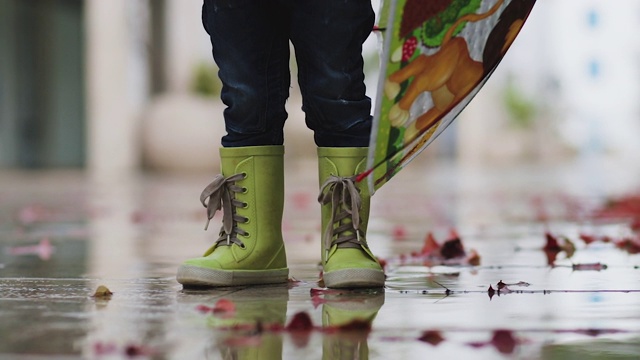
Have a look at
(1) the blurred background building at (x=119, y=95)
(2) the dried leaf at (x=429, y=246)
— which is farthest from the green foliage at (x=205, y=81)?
(2) the dried leaf at (x=429, y=246)

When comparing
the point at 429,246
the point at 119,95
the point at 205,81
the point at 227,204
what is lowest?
the point at 429,246

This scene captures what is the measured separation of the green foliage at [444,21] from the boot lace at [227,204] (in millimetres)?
560

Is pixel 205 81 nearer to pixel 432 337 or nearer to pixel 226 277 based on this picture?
pixel 226 277

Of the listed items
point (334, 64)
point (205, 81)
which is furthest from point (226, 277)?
point (205, 81)

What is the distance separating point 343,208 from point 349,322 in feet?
2.09

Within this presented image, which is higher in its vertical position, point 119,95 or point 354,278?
point 119,95

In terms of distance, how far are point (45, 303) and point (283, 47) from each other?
0.78 metres

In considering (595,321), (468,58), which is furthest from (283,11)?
(595,321)

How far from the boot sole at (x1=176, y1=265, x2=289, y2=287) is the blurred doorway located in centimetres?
1445

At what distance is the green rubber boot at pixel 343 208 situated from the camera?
2232 mm

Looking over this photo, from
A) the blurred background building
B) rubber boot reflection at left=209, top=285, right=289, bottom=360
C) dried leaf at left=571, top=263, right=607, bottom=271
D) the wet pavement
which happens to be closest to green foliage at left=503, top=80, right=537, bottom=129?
the blurred background building

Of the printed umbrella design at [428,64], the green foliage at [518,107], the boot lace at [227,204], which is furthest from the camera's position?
the green foliage at [518,107]

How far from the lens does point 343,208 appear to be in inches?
89.4

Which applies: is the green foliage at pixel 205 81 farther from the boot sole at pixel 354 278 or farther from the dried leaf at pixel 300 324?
the dried leaf at pixel 300 324
